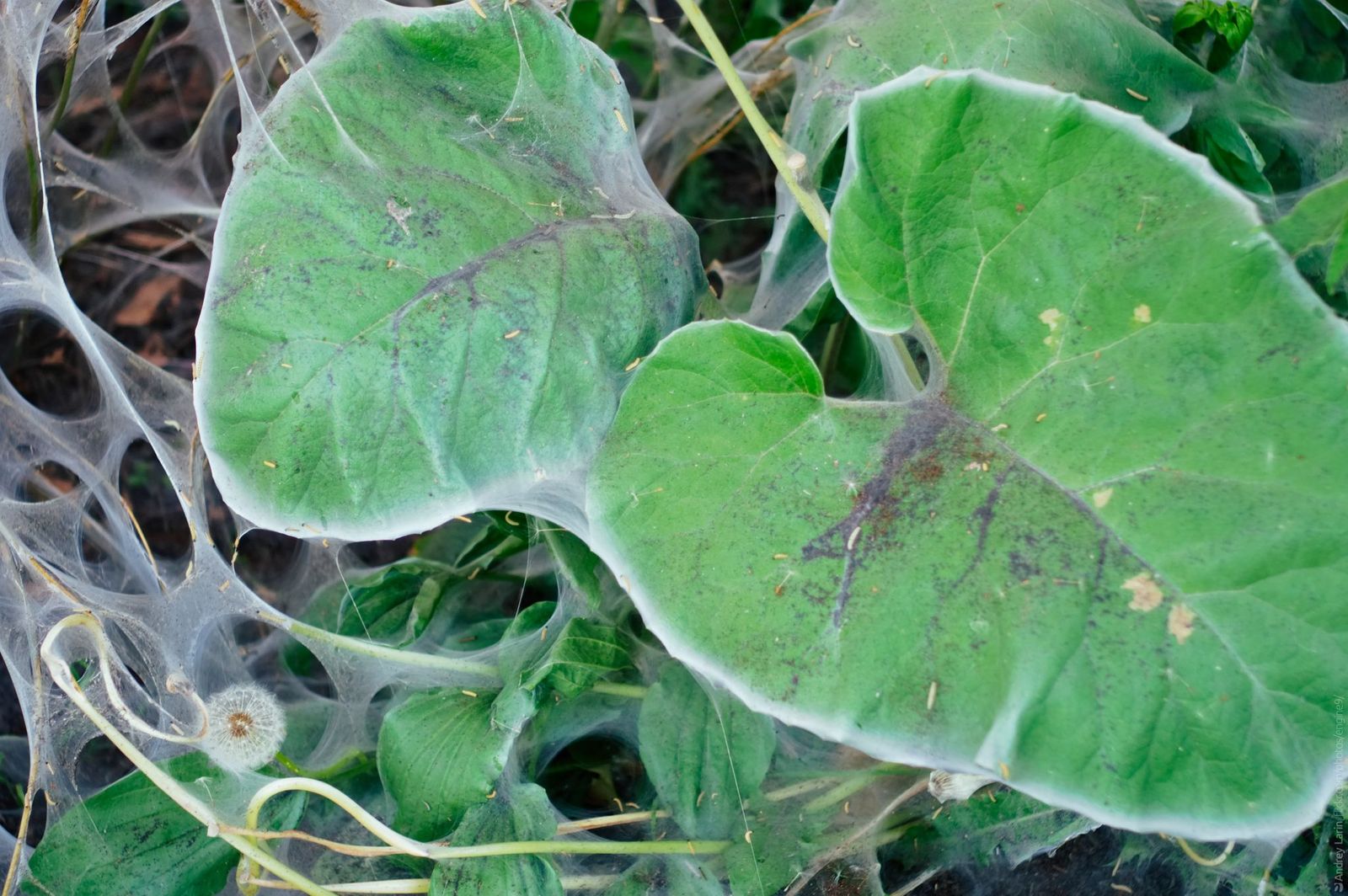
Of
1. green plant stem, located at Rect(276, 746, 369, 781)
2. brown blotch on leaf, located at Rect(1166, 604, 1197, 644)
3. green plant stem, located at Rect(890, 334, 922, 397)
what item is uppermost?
green plant stem, located at Rect(890, 334, 922, 397)

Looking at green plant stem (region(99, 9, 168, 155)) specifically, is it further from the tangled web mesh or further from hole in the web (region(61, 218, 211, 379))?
hole in the web (region(61, 218, 211, 379))

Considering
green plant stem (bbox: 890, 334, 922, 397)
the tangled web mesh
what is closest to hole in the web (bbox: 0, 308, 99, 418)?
the tangled web mesh

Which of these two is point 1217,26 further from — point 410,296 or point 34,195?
point 34,195

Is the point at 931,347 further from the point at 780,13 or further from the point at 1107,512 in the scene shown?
the point at 780,13

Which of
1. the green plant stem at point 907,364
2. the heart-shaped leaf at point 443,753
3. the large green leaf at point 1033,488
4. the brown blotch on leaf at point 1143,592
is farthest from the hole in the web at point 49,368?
the brown blotch on leaf at point 1143,592

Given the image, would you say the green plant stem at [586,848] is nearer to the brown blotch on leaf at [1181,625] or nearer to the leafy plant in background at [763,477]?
the leafy plant in background at [763,477]

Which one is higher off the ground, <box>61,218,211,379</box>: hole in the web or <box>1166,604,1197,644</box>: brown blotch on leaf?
<box>1166,604,1197,644</box>: brown blotch on leaf
